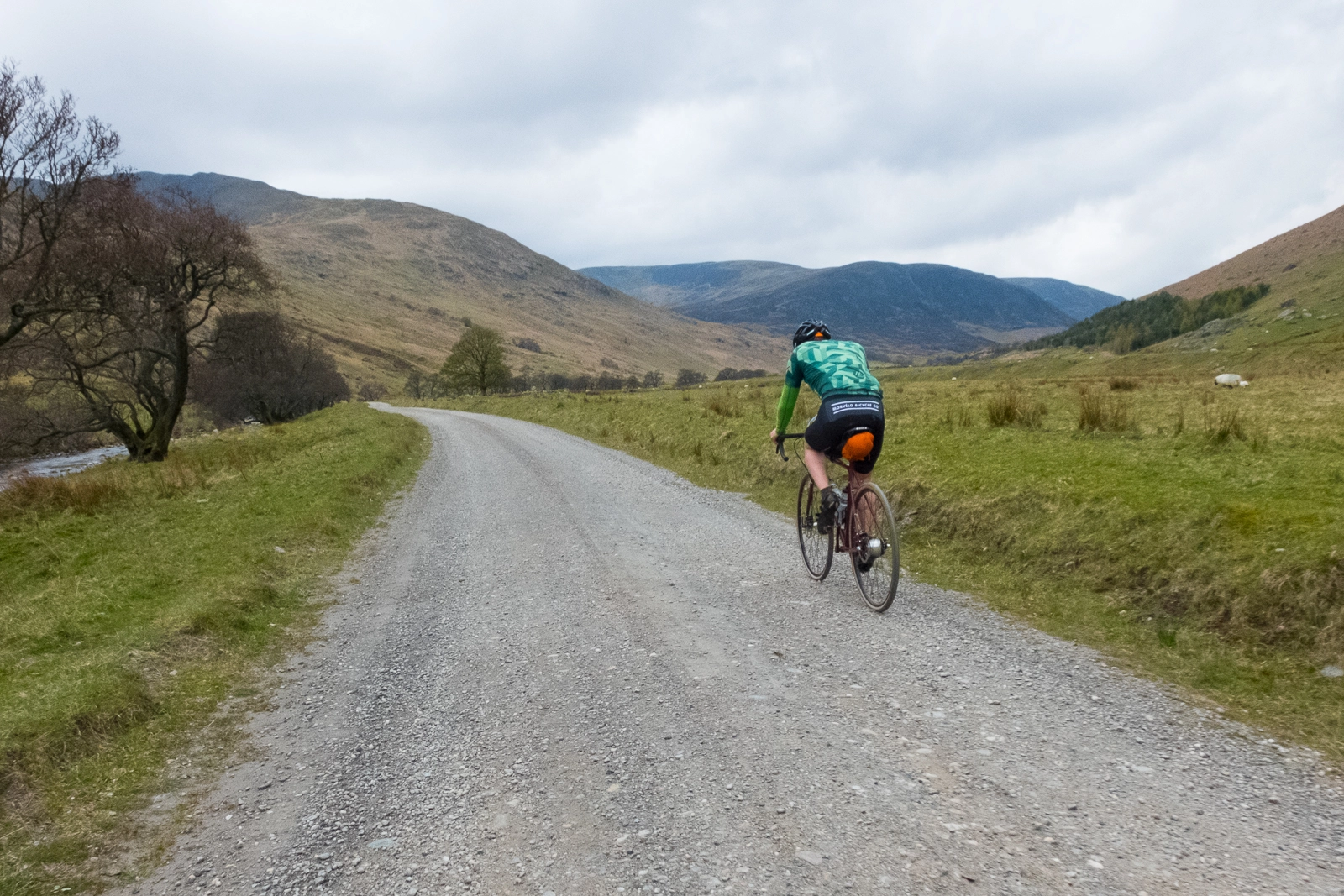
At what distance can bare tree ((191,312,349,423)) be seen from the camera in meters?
40.1

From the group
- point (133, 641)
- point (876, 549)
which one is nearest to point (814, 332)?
point (876, 549)

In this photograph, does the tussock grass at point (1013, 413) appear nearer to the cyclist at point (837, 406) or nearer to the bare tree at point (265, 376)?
the cyclist at point (837, 406)

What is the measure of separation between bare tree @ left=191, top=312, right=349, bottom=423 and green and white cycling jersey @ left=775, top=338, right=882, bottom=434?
37429 millimetres

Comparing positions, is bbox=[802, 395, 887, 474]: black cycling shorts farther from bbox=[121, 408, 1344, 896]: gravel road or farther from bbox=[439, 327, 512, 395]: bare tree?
bbox=[439, 327, 512, 395]: bare tree

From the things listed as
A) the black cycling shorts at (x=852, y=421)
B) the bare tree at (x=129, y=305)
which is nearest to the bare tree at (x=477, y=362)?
the bare tree at (x=129, y=305)

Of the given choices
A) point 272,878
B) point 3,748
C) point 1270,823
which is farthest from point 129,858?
point 1270,823

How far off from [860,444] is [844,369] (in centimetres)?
77

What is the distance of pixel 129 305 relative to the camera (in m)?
23.6

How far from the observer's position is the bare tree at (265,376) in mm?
Result: 40062

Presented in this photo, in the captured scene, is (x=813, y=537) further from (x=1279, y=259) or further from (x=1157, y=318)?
(x=1279, y=259)

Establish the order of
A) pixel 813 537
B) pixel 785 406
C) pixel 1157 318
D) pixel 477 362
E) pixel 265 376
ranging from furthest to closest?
pixel 1157 318 → pixel 477 362 → pixel 265 376 → pixel 813 537 → pixel 785 406

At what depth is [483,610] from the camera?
6.89 m

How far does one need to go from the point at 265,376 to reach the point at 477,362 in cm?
3502

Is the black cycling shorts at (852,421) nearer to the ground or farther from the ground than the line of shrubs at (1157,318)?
nearer to the ground
